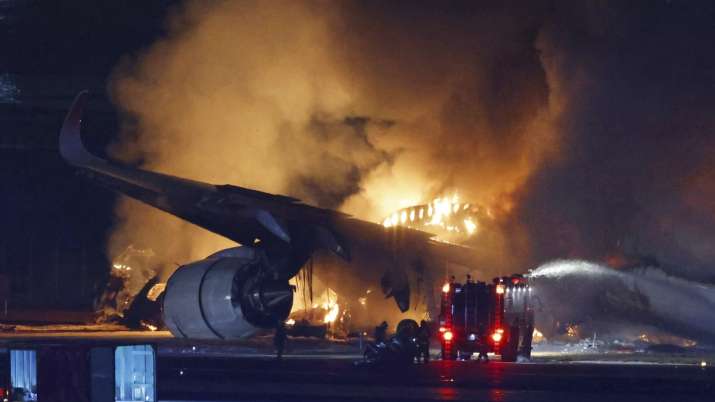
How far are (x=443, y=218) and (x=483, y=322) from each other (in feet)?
39.7

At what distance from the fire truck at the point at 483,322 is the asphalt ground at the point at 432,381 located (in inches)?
47.5

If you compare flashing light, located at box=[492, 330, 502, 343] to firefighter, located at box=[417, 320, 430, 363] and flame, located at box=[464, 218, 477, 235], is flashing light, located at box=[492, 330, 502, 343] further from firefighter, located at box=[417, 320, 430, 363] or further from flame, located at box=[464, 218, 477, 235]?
flame, located at box=[464, 218, 477, 235]

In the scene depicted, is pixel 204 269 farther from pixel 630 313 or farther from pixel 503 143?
pixel 503 143

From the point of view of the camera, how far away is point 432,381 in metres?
28.6

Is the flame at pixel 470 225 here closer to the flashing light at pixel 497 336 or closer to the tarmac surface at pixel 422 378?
the tarmac surface at pixel 422 378

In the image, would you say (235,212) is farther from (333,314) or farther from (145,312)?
(145,312)

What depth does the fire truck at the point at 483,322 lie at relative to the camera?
36.6m

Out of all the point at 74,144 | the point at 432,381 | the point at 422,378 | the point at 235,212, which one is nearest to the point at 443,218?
the point at 422,378

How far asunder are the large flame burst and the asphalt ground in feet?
38.5

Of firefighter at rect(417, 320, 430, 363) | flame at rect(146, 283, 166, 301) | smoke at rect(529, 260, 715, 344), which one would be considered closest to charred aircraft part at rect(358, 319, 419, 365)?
firefighter at rect(417, 320, 430, 363)

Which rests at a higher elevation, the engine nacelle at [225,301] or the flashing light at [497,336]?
the engine nacelle at [225,301]

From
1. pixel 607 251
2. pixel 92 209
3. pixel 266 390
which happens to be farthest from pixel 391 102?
pixel 266 390

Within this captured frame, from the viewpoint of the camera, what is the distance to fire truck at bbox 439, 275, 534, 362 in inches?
Answer: 1439

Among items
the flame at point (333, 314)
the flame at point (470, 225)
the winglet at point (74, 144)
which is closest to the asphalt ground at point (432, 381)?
the winglet at point (74, 144)
